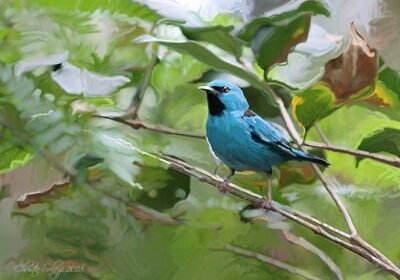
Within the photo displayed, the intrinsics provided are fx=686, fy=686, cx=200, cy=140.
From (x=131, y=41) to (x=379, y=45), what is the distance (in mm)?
293

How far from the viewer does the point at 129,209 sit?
79cm

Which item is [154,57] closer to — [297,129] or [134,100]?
[134,100]

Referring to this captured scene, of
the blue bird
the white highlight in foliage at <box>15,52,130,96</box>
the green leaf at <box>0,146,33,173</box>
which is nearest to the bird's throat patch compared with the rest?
the blue bird

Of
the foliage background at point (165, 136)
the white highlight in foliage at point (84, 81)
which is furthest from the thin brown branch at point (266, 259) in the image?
the white highlight in foliage at point (84, 81)

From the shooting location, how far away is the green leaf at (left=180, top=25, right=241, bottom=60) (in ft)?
2.57

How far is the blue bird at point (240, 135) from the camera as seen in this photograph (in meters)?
0.77

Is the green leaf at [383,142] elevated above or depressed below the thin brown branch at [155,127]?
above

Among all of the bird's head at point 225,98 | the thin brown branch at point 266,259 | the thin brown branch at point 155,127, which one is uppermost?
the bird's head at point 225,98

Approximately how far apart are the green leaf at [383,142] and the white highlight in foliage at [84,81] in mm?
289

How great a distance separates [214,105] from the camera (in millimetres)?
780

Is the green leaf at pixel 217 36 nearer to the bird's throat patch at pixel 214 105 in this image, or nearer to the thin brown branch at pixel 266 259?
the bird's throat patch at pixel 214 105

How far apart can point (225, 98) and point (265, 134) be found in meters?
0.06

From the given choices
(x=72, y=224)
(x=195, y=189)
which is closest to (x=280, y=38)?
(x=195, y=189)
